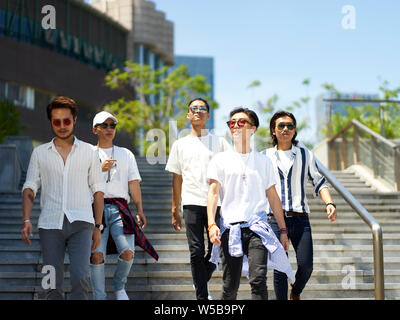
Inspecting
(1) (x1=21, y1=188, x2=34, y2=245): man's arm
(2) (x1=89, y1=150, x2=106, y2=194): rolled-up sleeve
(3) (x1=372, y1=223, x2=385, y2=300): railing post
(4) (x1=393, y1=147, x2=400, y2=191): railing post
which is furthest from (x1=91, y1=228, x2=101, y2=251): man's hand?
(4) (x1=393, y1=147, x2=400, y2=191): railing post

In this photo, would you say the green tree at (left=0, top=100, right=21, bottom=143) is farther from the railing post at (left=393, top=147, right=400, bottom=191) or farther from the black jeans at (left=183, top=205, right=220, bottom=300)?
the black jeans at (left=183, top=205, right=220, bottom=300)

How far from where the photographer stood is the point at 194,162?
5629mm

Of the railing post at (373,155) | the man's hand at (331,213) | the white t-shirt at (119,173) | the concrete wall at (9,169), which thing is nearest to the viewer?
the man's hand at (331,213)

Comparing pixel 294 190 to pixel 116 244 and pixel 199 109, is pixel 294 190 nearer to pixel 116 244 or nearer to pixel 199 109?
pixel 199 109

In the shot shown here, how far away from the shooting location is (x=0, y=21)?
97.2 feet

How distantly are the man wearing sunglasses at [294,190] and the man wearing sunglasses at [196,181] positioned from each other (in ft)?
1.77

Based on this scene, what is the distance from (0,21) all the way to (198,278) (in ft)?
88.9

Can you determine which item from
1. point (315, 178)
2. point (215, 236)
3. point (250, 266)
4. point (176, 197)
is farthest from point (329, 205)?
point (176, 197)

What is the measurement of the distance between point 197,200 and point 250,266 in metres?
1.07

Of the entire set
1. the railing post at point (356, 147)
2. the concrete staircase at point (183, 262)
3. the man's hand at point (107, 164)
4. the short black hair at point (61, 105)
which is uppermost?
the railing post at point (356, 147)

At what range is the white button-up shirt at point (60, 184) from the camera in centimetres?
448

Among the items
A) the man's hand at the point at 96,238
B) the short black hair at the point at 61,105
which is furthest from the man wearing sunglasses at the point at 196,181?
the short black hair at the point at 61,105

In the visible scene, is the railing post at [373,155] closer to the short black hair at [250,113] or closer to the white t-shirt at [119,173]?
the white t-shirt at [119,173]
